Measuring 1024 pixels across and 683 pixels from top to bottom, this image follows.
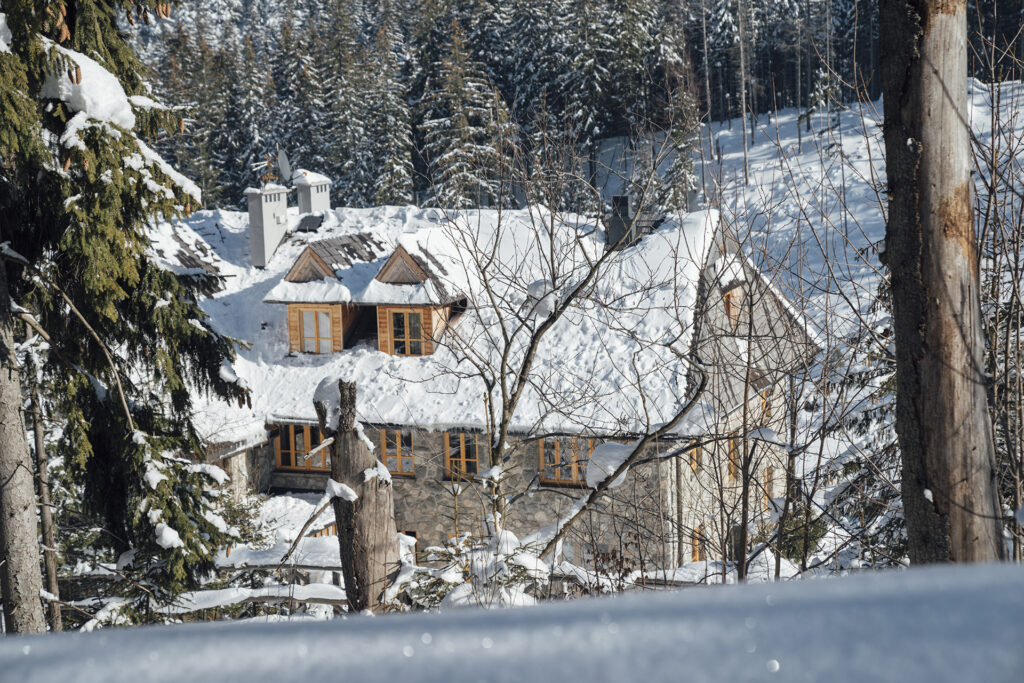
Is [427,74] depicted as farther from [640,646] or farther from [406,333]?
[640,646]

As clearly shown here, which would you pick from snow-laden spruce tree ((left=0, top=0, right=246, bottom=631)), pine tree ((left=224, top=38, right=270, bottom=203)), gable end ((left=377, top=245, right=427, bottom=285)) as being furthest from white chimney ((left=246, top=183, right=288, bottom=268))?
pine tree ((left=224, top=38, right=270, bottom=203))

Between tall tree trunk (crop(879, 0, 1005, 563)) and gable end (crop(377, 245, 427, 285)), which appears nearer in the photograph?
tall tree trunk (crop(879, 0, 1005, 563))

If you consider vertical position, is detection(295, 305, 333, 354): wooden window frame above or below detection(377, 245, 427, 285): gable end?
below

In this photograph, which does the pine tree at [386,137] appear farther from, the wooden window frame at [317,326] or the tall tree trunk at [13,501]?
the tall tree trunk at [13,501]

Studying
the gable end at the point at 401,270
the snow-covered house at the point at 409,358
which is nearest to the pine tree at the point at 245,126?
the snow-covered house at the point at 409,358

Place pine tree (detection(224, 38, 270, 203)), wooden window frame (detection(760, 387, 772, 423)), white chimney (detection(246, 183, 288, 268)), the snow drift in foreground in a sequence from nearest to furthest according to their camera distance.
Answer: the snow drift in foreground < wooden window frame (detection(760, 387, 772, 423)) < white chimney (detection(246, 183, 288, 268)) < pine tree (detection(224, 38, 270, 203))

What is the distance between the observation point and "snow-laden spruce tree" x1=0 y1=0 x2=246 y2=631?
6.13m

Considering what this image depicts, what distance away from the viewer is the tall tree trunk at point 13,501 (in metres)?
6.13

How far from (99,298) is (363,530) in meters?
4.02

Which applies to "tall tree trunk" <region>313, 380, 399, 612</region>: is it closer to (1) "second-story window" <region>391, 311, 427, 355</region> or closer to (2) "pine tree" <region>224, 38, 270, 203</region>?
(1) "second-story window" <region>391, 311, 427, 355</region>

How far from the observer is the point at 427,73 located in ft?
143

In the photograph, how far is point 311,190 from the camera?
2372 cm

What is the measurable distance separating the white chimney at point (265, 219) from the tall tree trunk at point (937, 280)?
19407 millimetres

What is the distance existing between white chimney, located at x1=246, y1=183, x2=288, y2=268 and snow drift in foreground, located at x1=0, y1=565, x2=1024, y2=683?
2103cm
